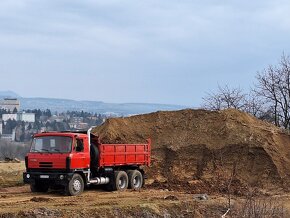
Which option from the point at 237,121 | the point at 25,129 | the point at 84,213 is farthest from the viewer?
the point at 25,129

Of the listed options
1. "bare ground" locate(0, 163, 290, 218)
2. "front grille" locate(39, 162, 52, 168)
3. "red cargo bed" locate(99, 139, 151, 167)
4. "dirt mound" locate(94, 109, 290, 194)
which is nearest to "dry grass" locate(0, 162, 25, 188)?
"bare ground" locate(0, 163, 290, 218)

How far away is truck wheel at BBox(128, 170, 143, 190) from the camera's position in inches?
918

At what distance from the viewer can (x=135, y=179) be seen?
77.8 ft

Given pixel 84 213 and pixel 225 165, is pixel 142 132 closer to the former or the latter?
pixel 225 165

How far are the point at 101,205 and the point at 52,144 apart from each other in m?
3.81

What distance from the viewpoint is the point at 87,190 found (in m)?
22.4

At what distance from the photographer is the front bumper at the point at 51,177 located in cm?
1995

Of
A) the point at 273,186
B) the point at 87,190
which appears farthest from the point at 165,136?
the point at 87,190

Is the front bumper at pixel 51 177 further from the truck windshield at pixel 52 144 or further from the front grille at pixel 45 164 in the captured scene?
the truck windshield at pixel 52 144

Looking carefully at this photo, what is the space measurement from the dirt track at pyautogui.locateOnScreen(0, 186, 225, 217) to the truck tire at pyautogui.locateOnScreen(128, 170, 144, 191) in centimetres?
144

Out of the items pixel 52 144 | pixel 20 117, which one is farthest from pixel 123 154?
pixel 20 117

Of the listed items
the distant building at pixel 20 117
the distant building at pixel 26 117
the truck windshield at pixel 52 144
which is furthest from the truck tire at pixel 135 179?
the distant building at pixel 26 117

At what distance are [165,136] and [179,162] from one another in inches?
A: 79.4

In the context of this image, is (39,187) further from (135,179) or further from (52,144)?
(135,179)
